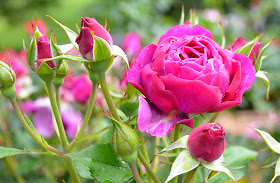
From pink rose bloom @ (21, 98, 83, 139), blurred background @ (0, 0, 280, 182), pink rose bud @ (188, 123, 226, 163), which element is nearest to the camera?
pink rose bud @ (188, 123, 226, 163)

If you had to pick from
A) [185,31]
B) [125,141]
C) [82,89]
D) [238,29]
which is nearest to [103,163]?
[125,141]

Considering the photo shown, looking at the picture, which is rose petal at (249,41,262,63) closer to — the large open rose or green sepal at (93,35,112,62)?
the large open rose

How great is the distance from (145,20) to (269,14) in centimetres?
89

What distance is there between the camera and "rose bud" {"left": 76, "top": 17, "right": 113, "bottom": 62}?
312 mm

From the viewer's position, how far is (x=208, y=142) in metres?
0.29

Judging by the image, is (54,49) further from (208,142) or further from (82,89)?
(82,89)

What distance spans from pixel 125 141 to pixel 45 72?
12 cm

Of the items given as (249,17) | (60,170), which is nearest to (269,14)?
(249,17)

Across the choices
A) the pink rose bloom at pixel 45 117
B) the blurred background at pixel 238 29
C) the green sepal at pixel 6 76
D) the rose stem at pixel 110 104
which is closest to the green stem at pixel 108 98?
the rose stem at pixel 110 104

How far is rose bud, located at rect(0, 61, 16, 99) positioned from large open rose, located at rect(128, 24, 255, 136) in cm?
13

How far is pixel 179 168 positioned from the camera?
30 cm

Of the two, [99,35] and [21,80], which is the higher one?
[99,35]

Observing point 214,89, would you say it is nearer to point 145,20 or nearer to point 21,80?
point 21,80

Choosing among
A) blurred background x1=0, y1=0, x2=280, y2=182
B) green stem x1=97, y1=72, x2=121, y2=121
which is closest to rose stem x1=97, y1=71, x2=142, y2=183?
green stem x1=97, y1=72, x2=121, y2=121
